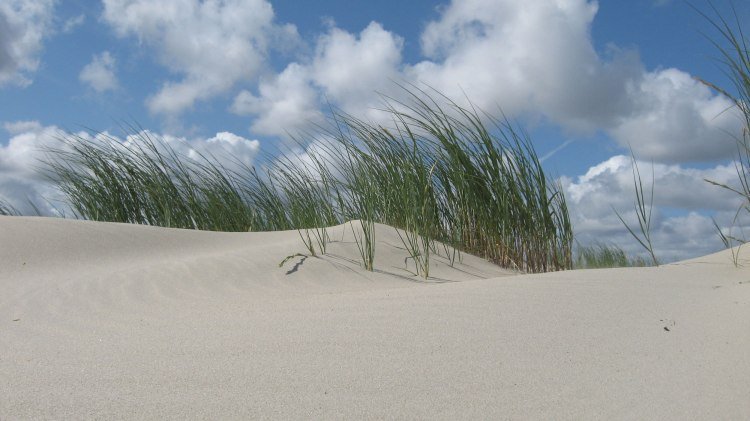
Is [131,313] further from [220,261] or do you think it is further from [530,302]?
[530,302]

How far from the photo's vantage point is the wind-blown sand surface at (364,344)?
170 cm

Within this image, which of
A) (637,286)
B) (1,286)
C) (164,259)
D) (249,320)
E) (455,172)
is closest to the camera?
(249,320)

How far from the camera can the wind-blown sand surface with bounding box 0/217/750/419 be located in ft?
5.57

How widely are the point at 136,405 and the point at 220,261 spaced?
228cm

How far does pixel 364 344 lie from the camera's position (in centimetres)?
213

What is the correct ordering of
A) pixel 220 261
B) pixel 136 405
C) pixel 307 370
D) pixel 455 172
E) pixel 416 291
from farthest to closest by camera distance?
pixel 455 172
pixel 220 261
pixel 416 291
pixel 307 370
pixel 136 405

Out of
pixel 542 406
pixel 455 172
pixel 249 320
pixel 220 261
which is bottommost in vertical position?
pixel 542 406

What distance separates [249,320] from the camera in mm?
2525

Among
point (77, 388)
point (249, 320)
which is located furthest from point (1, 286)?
point (77, 388)

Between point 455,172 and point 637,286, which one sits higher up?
point 455,172

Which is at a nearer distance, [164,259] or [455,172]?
[164,259]

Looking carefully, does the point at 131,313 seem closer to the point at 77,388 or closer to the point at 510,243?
the point at 77,388

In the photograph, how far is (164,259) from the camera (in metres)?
4.29

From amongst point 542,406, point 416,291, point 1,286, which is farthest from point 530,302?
point 1,286
